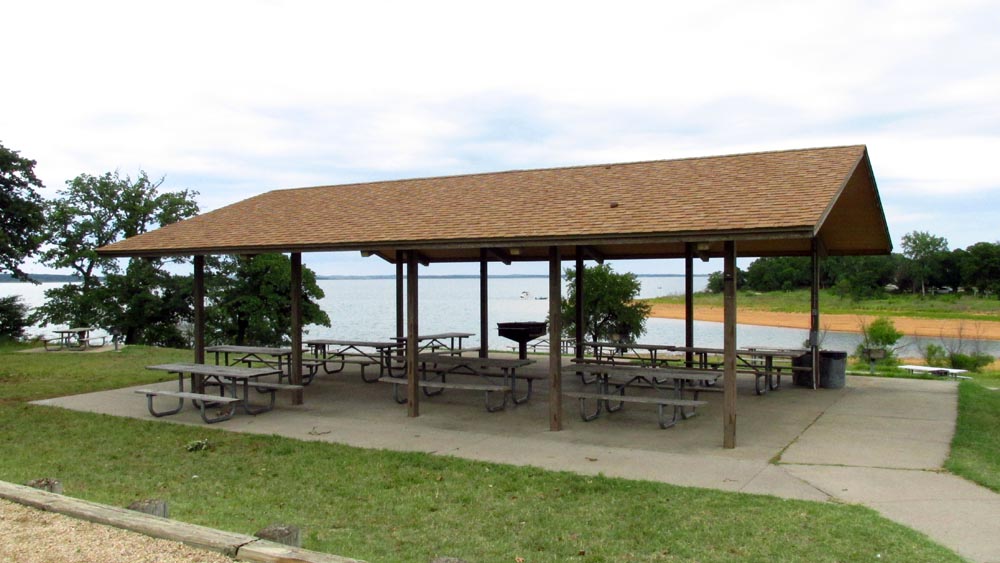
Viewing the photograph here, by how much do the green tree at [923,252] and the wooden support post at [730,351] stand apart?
56.1 metres

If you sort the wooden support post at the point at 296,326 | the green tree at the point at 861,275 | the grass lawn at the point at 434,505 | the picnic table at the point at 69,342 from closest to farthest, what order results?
the grass lawn at the point at 434,505 → the wooden support post at the point at 296,326 → the picnic table at the point at 69,342 → the green tree at the point at 861,275

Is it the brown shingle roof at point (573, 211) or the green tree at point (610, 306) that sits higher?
the brown shingle roof at point (573, 211)

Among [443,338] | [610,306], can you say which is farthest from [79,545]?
[610,306]

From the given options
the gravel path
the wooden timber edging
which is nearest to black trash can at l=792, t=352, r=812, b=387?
the wooden timber edging

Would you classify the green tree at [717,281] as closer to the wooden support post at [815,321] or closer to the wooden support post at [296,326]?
the wooden support post at [815,321]

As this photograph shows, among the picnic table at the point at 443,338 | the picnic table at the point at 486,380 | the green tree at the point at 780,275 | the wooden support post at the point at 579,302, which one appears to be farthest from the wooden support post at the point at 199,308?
the green tree at the point at 780,275

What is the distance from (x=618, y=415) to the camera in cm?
893

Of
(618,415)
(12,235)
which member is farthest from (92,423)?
(12,235)

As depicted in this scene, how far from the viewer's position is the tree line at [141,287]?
78.9 feet

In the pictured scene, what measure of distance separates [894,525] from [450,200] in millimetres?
6754

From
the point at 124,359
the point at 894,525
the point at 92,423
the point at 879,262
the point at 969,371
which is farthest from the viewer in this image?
the point at 879,262

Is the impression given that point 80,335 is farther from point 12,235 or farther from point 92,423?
point 92,423

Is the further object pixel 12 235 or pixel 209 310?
pixel 209 310

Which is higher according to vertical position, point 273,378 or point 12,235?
point 12,235
